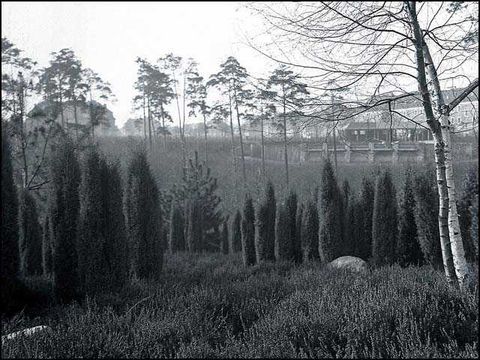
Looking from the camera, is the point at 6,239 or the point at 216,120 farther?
the point at 216,120

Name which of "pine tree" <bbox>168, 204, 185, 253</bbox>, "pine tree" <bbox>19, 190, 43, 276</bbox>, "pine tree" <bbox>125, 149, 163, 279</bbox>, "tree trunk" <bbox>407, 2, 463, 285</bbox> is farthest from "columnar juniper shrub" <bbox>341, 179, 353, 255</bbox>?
"pine tree" <bbox>19, 190, 43, 276</bbox>

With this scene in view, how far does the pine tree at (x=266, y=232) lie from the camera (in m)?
13.2

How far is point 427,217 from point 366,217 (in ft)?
8.70

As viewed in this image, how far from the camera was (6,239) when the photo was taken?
6.46 meters

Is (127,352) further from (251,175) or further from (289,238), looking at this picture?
(251,175)

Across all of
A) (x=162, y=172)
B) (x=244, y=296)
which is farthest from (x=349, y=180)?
(x=162, y=172)

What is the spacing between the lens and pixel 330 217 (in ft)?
39.4

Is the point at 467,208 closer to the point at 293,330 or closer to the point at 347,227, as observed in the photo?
the point at 347,227

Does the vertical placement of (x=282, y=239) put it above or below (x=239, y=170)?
below

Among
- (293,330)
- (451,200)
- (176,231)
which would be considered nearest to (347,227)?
(451,200)

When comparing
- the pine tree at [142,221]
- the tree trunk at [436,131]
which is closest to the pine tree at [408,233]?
the tree trunk at [436,131]

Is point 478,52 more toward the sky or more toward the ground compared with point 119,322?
more toward the sky

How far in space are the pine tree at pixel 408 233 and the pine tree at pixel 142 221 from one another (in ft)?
20.6

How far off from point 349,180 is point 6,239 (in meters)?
10.9
